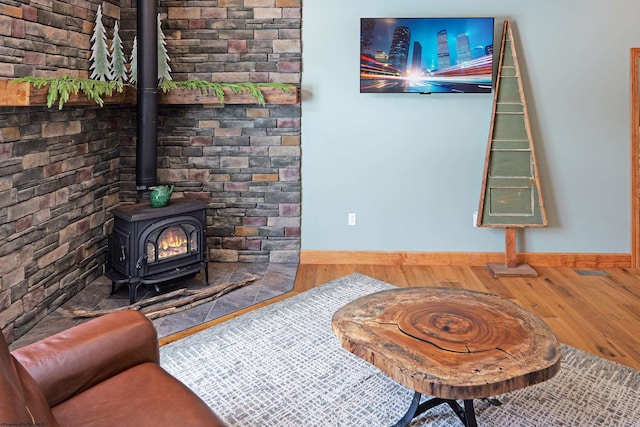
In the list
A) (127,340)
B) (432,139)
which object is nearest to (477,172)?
(432,139)

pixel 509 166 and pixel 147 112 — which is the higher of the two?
pixel 147 112

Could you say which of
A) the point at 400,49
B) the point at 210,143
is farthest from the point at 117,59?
the point at 400,49

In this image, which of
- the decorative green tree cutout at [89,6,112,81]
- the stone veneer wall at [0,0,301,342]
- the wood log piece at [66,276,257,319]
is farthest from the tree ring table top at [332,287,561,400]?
the decorative green tree cutout at [89,6,112,81]

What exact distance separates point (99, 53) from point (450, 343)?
3.25 meters

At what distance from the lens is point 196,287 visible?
395 centimetres

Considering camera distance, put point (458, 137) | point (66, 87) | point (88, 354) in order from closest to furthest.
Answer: point (88, 354)
point (66, 87)
point (458, 137)

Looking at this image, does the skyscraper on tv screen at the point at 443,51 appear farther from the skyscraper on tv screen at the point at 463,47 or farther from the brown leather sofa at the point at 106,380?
the brown leather sofa at the point at 106,380

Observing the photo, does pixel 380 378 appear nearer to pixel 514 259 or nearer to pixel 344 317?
pixel 344 317

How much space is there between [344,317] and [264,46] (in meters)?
2.91

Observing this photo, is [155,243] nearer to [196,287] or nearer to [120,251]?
[120,251]

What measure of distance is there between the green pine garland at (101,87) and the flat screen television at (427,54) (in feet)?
2.46

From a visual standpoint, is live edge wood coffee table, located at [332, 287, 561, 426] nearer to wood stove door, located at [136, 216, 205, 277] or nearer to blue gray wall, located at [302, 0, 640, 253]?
wood stove door, located at [136, 216, 205, 277]

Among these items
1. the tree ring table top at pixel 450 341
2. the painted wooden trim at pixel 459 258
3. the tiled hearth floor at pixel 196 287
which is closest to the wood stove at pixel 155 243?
the tiled hearth floor at pixel 196 287

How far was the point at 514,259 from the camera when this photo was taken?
14.7 ft
